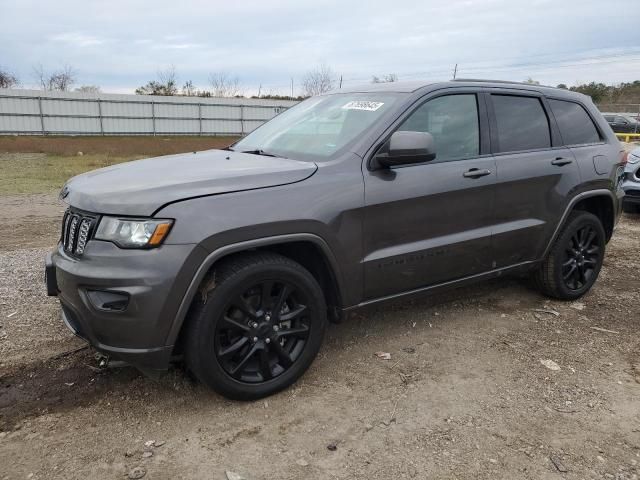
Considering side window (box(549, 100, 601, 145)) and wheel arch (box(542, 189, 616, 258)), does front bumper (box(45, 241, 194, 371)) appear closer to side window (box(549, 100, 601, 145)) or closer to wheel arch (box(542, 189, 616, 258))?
wheel arch (box(542, 189, 616, 258))

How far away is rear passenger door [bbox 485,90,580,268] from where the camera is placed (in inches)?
157

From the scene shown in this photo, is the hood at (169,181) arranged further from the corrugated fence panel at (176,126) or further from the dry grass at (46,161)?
the corrugated fence panel at (176,126)

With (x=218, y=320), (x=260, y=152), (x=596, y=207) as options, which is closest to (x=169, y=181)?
(x=218, y=320)

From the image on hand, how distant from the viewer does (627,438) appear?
9.15 ft

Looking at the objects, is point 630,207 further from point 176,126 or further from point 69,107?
point 69,107

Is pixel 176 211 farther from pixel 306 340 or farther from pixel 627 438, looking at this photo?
pixel 627 438

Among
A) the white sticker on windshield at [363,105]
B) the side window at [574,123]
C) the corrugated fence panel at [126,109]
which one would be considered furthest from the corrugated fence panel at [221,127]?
the white sticker on windshield at [363,105]

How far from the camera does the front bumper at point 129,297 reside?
2615mm

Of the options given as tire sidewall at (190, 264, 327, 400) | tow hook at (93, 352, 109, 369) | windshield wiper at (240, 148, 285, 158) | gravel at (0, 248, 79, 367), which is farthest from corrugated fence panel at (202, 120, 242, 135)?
tire sidewall at (190, 264, 327, 400)

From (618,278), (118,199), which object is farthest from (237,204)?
(618,278)

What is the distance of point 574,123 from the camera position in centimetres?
462

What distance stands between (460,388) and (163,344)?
1769mm

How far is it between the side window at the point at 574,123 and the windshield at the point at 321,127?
171 centimetres

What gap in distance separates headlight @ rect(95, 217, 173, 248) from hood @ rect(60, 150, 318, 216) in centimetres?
5
